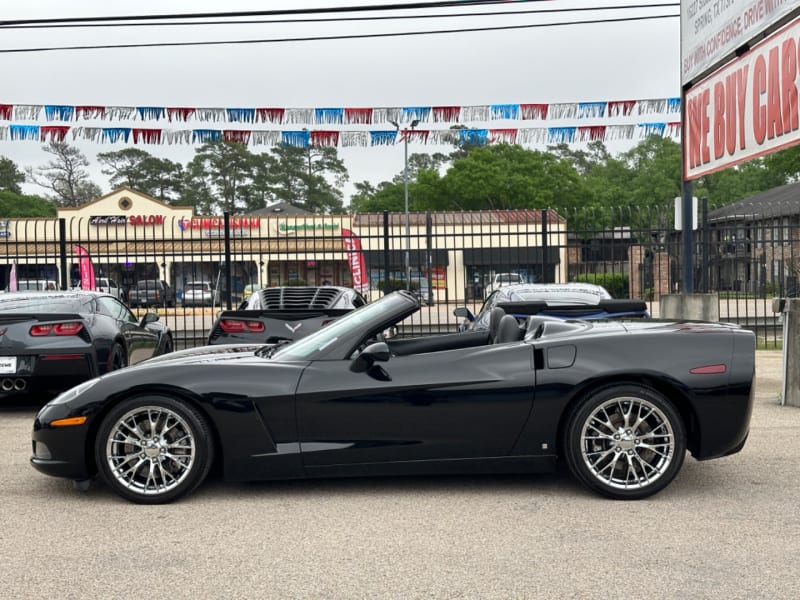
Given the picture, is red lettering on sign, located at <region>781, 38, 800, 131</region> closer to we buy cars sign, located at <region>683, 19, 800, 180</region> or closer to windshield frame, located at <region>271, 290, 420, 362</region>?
we buy cars sign, located at <region>683, 19, 800, 180</region>

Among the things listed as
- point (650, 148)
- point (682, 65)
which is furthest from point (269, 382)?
point (650, 148)

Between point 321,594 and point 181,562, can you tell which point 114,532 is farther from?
point 321,594

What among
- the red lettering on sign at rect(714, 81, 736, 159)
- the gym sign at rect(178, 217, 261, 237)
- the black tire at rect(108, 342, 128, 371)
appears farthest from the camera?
the gym sign at rect(178, 217, 261, 237)

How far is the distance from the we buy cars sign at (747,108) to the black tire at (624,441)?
613 cm

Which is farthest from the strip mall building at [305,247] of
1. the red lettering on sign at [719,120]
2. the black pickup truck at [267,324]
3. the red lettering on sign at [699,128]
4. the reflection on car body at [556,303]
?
the black pickup truck at [267,324]

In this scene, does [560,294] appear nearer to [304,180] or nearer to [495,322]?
[495,322]

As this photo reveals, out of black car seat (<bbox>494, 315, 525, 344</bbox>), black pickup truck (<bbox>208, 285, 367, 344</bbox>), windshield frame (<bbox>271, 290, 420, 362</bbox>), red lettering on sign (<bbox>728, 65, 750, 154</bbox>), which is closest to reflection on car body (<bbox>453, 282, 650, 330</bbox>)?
black pickup truck (<bbox>208, 285, 367, 344</bbox>)

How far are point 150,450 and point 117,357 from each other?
4.51 metres

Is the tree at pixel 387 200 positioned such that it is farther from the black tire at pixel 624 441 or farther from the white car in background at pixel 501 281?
the black tire at pixel 624 441

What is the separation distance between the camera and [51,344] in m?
8.14

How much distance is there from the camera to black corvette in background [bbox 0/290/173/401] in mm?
8016

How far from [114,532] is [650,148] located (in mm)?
94061

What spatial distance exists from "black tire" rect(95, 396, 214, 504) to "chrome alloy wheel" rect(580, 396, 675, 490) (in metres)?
2.16

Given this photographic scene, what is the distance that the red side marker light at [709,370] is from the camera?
4938 millimetres
